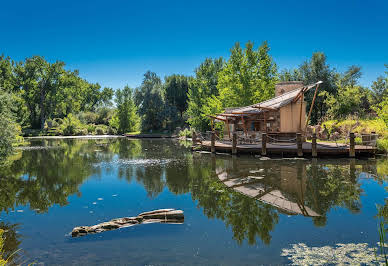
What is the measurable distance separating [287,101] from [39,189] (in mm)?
20923

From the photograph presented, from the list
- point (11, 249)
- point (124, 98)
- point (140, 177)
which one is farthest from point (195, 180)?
point (124, 98)

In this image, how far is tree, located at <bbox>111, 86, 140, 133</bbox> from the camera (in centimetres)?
6656

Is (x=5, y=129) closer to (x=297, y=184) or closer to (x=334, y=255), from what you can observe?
(x=297, y=184)

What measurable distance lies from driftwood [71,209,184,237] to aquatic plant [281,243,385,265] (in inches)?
139

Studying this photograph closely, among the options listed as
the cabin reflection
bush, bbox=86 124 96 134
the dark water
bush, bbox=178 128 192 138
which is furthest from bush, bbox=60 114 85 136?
the cabin reflection

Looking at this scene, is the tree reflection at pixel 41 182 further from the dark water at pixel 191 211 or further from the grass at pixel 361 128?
the grass at pixel 361 128

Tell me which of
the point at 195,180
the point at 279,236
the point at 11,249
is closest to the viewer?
the point at 11,249

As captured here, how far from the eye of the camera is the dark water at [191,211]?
22.6 feet

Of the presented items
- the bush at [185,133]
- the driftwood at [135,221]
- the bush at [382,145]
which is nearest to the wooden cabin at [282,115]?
the bush at [382,145]

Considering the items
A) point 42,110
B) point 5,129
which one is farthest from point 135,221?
point 42,110

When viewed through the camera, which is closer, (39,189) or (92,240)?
(92,240)

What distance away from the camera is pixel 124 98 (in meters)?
67.5

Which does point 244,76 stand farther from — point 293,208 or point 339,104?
point 293,208

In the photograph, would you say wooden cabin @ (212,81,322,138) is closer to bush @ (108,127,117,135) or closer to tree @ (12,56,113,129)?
bush @ (108,127,117,135)
